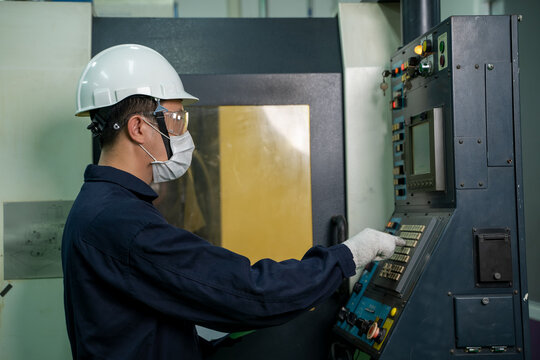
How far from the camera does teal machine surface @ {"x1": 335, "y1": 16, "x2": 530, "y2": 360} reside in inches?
72.6

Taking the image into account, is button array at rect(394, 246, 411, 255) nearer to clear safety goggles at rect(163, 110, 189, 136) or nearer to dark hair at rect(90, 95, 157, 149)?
clear safety goggles at rect(163, 110, 189, 136)

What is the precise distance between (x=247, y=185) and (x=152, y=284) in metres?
1.16

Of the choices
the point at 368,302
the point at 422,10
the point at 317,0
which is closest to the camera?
the point at 368,302

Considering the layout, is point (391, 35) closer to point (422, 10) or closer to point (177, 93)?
point (422, 10)

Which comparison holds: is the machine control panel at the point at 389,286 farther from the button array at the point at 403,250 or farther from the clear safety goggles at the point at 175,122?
the clear safety goggles at the point at 175,122

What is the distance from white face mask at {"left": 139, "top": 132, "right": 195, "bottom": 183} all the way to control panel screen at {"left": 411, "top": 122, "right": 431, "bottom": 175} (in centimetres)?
88

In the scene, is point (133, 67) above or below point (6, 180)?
above

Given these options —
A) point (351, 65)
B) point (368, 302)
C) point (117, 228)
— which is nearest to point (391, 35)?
point (351, 65)

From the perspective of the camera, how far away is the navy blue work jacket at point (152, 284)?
1273mm

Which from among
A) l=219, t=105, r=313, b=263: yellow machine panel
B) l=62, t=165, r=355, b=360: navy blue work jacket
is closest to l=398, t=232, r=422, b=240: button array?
l=219, t=105, r=313, b=263: yellow machine panel

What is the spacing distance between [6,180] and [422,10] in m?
1.89

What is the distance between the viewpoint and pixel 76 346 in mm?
1389

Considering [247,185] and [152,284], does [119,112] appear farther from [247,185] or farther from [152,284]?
[247,185]

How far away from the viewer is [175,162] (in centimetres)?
165
